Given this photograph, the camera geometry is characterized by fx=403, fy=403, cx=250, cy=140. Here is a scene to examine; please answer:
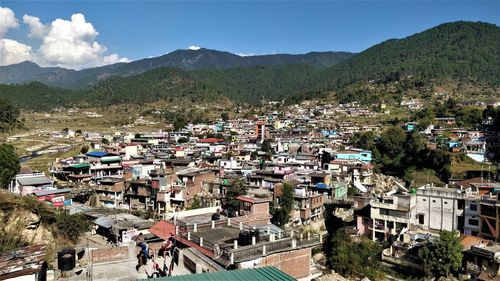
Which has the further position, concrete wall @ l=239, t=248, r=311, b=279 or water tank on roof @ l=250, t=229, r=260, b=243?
water tank on roof @ l=250, t=229, r=260, b=243

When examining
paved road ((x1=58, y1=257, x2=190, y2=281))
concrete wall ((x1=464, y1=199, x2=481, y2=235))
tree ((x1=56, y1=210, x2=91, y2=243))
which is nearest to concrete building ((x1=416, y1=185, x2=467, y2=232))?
concrete wall ((x1=464, y1=199, x2=481, y2=235))

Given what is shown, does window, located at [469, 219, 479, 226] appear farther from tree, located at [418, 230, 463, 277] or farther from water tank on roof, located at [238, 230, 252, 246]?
water tank on roof, located at [238, 230, 252, 246]

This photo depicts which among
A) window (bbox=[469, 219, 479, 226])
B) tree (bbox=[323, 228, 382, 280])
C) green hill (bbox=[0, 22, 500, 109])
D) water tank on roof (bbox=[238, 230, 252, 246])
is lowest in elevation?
tree (bbox=[323, 228, 382, 280])

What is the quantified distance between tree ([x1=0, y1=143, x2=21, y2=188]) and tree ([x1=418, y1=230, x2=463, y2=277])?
78.7 ft

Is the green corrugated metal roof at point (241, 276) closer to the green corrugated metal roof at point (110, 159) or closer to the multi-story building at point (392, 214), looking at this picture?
the multi-story building at point (392, 214)

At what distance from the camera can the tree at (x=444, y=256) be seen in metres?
18.2

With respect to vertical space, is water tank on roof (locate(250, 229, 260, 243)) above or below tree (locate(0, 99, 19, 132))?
below

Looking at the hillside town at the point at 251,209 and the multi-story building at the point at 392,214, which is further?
the multi-story building at the point at 392,214

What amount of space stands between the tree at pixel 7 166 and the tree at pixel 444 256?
2397 cm

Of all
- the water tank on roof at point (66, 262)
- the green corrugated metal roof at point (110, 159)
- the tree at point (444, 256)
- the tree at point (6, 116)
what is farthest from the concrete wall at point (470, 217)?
the tree at point (6, 116)

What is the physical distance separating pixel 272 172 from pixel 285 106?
64.4 m

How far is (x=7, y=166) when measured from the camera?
25.6 m

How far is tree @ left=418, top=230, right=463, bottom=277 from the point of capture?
1819cm

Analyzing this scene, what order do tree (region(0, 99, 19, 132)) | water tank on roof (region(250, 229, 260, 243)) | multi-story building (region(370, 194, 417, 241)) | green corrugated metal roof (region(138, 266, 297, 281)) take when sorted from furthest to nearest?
1. tree (region(0, 99, 19, 132))
2. multi-story building (region(370, 194, 417, 241))
3. water tank on roof (region(250, 229, 260, 243))
4. green corrugated metal roof (region(138, 266, 297, 281))
